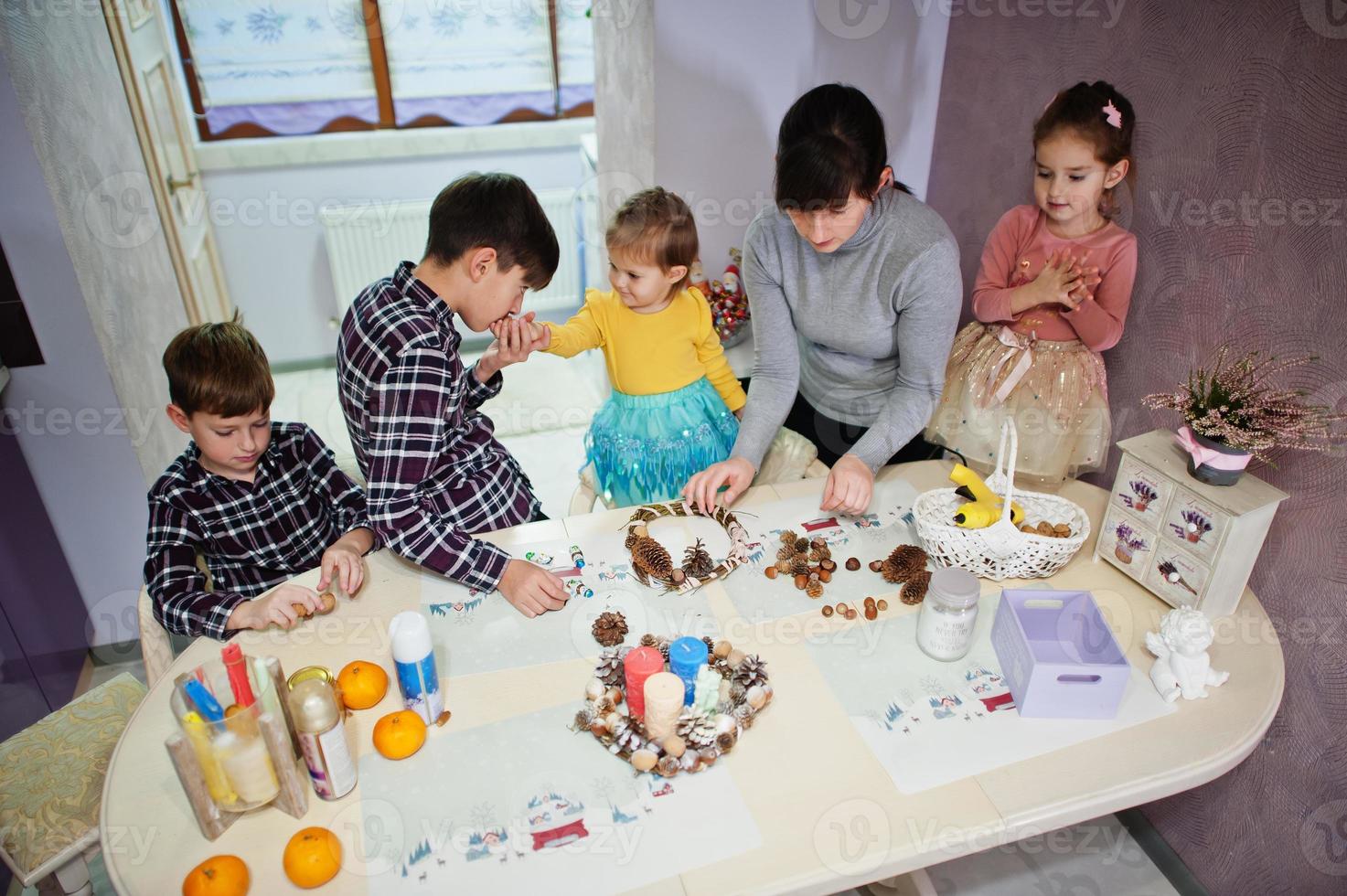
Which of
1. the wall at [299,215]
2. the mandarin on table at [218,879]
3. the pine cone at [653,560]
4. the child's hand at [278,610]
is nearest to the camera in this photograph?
the mandarin on table at [218,879]

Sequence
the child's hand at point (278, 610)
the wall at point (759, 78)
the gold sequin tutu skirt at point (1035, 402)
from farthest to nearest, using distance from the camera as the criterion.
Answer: the wall at point (759, 78) → the gold sequin tutu skirt at point (1035, 402) → the child's hand at point (278, 610)

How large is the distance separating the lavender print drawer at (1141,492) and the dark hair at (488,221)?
1057mm

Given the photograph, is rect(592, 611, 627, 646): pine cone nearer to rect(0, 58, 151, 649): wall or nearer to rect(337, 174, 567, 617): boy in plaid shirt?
rect(337, 174, 567, 617): boy in plaid shirt

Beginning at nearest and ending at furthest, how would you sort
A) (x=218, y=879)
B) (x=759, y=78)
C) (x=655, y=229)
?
(x=218, y=879) < (x=655, y=229) < (x=759, y=78)

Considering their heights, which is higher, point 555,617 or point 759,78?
point 759,78

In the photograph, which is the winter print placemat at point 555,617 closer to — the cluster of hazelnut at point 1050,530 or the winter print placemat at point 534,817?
the winter print placemat at point 534,817

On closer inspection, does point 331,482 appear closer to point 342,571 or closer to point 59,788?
point 342,571

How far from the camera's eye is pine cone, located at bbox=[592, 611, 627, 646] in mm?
1305

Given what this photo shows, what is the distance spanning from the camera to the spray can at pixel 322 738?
104 cm

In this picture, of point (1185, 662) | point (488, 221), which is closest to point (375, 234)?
point (488, 221)

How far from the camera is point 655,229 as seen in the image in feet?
5.93

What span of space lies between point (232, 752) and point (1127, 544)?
135 cm

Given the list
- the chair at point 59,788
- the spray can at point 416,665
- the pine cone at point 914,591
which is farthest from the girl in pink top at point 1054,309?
the chair at point 59,788

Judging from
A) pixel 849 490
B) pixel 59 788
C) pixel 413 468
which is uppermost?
pixel 413 468
